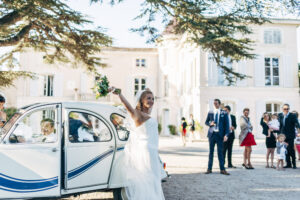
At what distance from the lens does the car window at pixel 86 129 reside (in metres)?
4.25

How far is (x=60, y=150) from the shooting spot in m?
4.09

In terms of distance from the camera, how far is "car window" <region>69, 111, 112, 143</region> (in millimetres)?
4254

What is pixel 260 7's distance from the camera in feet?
19.9

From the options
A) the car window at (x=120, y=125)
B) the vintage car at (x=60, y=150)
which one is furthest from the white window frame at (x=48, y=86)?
the car window at (x=120, y=125)

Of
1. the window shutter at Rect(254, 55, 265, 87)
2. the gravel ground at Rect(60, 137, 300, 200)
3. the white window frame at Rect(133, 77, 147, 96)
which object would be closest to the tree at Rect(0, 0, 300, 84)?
the gravel ground at Rect(60, 137, 300, 200)

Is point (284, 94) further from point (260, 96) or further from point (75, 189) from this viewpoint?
point (75, 189)

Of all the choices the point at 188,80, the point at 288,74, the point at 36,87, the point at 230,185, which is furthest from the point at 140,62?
the point at 230,185

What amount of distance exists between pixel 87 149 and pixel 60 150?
40 cm

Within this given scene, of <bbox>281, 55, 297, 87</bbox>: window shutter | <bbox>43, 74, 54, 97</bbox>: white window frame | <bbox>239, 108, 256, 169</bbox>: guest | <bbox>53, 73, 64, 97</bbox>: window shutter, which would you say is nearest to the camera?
<bbox>239, 108, 256, 169</bbox>: guest

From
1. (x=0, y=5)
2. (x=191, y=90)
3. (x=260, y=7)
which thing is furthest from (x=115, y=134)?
(x=191, y=90)

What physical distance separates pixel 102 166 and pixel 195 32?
4213 mm

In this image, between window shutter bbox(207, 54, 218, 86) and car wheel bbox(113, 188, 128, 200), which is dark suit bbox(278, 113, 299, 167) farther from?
window shutter bbox(207, 54, 218, 86)

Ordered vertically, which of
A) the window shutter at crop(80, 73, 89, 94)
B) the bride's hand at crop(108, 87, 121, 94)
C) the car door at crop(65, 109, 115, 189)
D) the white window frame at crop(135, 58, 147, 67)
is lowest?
the car door at crop(65, 109, 115, 189)

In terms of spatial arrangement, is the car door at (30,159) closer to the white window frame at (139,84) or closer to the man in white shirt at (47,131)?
the man in white shirt at (47,131)
